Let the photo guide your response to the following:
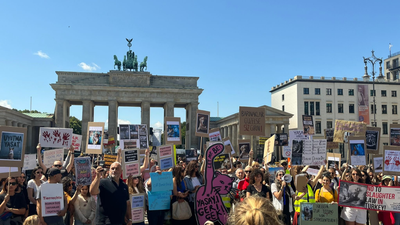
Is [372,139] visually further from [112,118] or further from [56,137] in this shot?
[112,118]

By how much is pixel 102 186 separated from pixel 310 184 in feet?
15.2

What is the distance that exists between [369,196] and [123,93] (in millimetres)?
59649

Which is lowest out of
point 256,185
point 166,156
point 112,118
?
point 256,185

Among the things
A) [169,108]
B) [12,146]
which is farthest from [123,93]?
[12,146]

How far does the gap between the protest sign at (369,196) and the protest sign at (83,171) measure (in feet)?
16.8

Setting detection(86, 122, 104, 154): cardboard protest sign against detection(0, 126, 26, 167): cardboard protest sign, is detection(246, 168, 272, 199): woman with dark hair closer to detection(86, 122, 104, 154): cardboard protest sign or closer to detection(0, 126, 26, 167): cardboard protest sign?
detection(0, 126, 26, 167): cardboard protest sign

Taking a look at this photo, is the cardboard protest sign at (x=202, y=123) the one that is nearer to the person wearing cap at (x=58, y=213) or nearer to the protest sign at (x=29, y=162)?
the protest sign at (x=29, y=162)

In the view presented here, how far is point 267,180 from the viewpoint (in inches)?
354

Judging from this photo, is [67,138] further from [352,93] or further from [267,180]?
[352,93]

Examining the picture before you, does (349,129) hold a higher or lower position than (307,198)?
higher

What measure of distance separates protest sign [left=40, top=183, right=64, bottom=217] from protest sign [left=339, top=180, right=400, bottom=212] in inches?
211

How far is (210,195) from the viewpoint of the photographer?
6973 millimetres

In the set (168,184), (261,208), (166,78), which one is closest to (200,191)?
(168,184)

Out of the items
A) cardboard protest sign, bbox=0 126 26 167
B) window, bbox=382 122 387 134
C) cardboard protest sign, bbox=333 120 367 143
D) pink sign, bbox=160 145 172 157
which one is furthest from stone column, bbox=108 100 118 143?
cardboard protest sign, bbox=0 126 26 167
